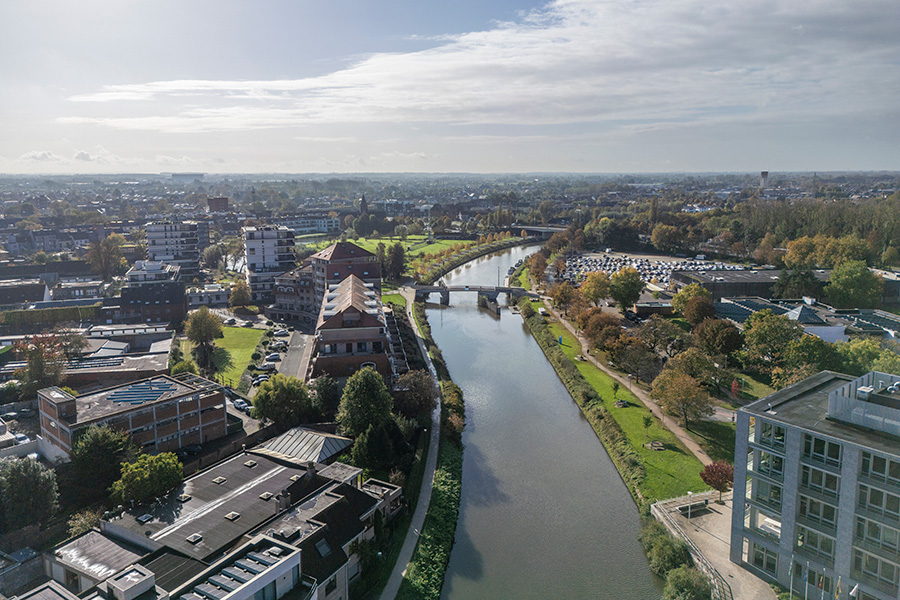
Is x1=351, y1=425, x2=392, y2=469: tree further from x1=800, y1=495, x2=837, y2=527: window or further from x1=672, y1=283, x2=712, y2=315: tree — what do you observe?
x1=672, y1=283, x2=712, y2=315: tree

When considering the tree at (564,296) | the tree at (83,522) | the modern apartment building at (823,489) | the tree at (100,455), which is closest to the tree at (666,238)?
the tree at (564,296)

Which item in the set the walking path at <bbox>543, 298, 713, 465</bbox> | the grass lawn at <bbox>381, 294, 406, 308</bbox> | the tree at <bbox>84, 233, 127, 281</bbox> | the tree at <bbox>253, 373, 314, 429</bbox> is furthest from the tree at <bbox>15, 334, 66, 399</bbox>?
the tree at <bbox>84, 233, 127, 281</bbox>

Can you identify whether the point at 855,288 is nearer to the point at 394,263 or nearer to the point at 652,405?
the point at 652,405

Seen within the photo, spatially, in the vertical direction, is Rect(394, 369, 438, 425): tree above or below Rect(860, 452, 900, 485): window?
below

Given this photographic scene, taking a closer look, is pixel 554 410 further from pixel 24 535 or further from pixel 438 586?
pixel 24 535

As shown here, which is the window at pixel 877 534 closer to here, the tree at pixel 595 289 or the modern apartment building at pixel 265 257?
the tree at pixel 595 289

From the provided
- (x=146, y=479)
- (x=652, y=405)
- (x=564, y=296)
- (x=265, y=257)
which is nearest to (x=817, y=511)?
(x=652, y=405)
